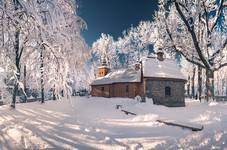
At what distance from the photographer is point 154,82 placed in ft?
105

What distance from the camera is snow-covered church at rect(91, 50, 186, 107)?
31.9 meters

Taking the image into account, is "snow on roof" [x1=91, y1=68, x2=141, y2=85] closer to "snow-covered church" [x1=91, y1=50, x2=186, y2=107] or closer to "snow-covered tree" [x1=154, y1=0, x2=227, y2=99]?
"snow-covered church" [x1=91, y1=50, x2=186, y2=107]

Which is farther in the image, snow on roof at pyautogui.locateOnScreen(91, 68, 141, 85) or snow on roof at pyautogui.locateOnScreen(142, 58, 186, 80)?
snow on roof at pyautogui.locateOnScreen(91, 68, 141, 85)

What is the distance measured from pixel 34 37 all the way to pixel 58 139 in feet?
18.3

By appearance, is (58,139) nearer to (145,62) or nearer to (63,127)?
(63,127)

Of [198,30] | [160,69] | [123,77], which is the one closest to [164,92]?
[160,69]

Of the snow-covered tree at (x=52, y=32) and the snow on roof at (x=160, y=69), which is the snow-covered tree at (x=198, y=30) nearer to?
the snow on roof at (x=160, y=69)

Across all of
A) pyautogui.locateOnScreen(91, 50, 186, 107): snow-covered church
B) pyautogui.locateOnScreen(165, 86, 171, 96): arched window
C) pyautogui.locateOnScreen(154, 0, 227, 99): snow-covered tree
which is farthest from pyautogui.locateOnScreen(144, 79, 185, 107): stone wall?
pyautogui.locateOnScreen(154, 0, 227, 99): snow-covered tree

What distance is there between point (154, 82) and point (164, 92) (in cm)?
176

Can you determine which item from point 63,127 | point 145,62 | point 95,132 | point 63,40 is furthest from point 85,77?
point 145,62

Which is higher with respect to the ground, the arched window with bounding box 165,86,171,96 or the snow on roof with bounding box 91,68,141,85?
the snow on roof with bounding box 91,68,141,85

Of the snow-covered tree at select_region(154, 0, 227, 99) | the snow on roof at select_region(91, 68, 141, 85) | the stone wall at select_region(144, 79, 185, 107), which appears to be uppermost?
the snow-covered tree at select_region(154, 0, 227, 99)

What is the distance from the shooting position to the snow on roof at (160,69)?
106 feet

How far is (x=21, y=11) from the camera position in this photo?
277 inches
